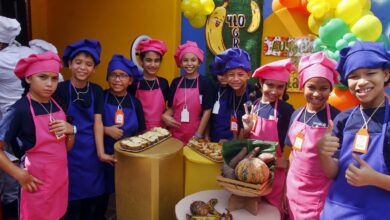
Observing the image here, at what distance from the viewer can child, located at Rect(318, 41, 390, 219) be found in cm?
192

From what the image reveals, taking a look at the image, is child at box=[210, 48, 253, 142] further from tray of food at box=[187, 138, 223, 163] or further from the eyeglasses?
the eyeglasses

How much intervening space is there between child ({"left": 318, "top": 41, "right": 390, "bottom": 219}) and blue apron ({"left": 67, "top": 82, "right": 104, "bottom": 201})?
1990 millimetres

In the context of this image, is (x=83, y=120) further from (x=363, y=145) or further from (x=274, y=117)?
(x=363, y=145)

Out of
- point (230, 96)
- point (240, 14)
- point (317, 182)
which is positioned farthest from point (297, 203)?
point (240, 14)

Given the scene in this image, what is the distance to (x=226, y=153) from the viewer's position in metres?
2.72

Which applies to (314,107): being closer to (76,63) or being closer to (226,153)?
(226,153)

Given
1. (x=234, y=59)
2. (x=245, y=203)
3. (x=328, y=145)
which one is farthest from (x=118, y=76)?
(x=328, y=145)

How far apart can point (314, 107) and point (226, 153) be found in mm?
723

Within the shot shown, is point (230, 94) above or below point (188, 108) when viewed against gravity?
above

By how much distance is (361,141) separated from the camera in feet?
6.53

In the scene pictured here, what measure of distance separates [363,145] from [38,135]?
219 centimetres

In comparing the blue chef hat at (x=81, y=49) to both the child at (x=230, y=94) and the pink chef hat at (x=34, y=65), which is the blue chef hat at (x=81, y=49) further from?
the child at (x=230, y=94)

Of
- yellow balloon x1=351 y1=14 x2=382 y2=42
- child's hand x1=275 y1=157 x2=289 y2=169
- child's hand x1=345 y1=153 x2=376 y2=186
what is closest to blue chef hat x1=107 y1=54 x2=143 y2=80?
child's hand x1=275 y1=157 x2=289 y2=169

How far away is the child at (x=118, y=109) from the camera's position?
3.35m
